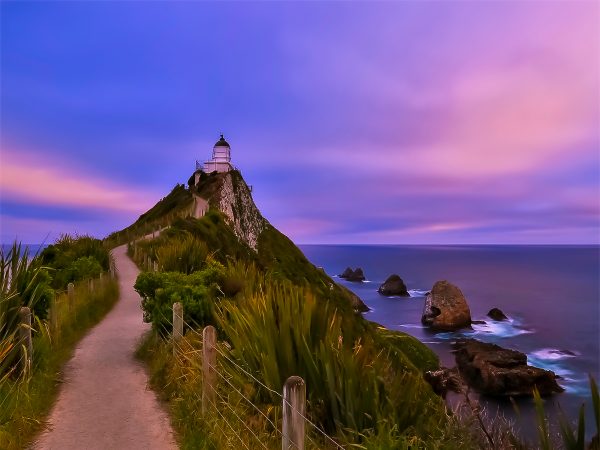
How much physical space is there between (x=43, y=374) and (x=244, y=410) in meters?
3.87

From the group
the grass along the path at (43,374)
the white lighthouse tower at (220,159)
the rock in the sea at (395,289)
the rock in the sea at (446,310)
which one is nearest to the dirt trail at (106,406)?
the grass along the path at (43,374)

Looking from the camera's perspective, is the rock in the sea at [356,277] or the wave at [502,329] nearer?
the wave at [502,329]

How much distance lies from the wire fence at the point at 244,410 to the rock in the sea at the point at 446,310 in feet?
170

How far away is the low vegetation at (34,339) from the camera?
18.9ft

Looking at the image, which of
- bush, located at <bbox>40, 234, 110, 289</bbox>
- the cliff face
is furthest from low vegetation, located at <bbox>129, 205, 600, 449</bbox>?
the cliff face

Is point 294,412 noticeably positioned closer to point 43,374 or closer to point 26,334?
point 26,334

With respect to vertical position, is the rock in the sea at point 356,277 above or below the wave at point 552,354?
above

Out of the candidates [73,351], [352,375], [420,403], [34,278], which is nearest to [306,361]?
[352,375]

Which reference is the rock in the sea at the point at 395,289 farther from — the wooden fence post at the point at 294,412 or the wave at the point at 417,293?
the wooden fence post at the point at 294,412

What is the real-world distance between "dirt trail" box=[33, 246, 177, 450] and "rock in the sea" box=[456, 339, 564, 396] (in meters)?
26.6

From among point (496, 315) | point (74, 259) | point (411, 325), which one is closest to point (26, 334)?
point (74, 259)

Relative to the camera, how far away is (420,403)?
466 centimetres

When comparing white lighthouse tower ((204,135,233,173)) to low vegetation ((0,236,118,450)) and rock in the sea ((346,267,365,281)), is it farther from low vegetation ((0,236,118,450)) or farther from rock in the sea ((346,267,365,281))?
rock in the sea ((346,267,365,281))

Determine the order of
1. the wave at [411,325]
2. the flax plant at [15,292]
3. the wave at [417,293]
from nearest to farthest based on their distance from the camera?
the flax plant at [15,292] → the wave at [411,325] → the wave at [417,293]
